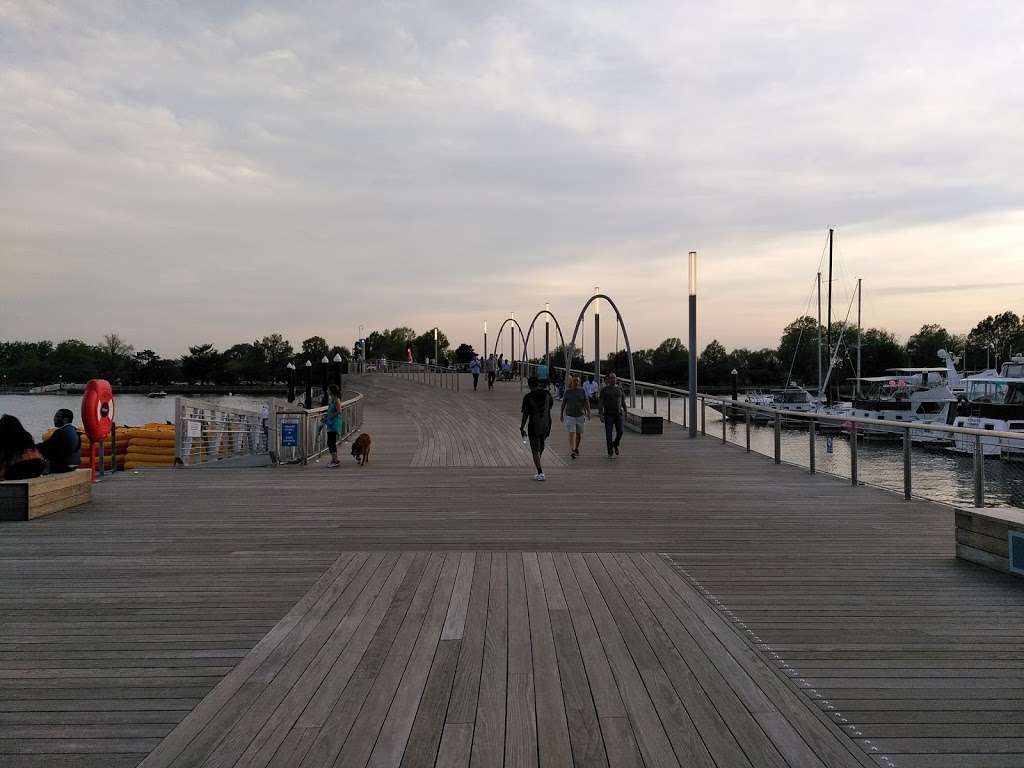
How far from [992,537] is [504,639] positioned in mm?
3992

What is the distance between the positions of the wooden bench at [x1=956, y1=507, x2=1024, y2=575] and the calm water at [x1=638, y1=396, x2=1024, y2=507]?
1235 mm

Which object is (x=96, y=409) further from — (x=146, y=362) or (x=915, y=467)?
(x=146, y=362)

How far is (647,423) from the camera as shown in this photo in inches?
740

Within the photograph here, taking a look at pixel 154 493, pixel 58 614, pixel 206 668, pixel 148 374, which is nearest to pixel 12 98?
pixel 154 493

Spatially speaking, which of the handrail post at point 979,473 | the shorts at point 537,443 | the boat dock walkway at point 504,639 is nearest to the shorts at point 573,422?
the shorts at point 537,443

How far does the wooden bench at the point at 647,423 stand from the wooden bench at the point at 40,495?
42.0 feet

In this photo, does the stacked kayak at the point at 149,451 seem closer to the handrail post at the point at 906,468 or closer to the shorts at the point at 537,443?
the shorts at the point at 537,443

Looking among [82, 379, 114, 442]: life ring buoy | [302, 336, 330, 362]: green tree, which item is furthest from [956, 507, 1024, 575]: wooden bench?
[302, 336, 330, 362]: green tree

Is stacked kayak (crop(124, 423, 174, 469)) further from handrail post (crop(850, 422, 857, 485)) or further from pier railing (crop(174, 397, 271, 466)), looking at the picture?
handrail post (crop(850, 422, 857, 485))

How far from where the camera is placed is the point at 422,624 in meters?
4.48

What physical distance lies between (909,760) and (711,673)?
1.00m

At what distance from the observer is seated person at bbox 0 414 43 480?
854 cm

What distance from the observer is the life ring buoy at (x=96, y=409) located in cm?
1049

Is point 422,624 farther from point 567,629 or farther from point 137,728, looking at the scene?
point 137,728
